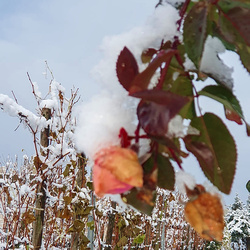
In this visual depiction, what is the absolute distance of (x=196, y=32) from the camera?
8.8 inches

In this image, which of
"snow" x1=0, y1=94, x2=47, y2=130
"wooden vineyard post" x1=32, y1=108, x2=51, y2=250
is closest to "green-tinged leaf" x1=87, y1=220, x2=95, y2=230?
"wooden vineyard post" x1=32, y1=108, x2=51, y2=250

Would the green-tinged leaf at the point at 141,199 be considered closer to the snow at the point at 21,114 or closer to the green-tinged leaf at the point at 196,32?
the green-tinged leaf at the point at 196,32

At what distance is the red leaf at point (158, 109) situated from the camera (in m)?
0.18

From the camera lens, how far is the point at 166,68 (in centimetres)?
23

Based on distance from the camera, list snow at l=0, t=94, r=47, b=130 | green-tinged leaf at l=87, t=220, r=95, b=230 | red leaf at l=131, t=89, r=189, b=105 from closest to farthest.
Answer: red leaf at l=131, t=89, r=189, b=105
snow at l=0, t=94, r=47, b=130
green-tinged leaf at l=87, t=220, r=95, b=230

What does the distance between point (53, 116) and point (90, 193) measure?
3.00ft

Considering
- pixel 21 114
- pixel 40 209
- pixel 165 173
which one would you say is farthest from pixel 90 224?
pixel 165 173

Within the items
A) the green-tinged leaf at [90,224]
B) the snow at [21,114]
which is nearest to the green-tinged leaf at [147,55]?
the snow at [21,114]

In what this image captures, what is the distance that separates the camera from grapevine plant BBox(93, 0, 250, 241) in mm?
204

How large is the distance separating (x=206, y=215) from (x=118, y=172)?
70 millimetres

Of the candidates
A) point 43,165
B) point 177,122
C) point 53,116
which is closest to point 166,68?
point 177,122

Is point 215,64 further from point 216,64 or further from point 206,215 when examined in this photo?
point 206,215

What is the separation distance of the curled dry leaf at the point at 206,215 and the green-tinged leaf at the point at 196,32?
0.09m

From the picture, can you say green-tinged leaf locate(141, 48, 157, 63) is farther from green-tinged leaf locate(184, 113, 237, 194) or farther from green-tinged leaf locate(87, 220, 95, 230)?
green-tinged leaf locate(87, 220, 95, 230)
